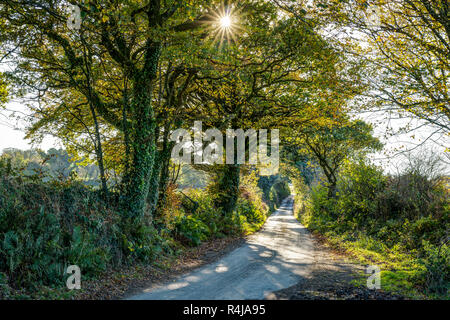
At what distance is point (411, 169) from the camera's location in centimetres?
1263

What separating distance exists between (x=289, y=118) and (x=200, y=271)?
37.2 feet

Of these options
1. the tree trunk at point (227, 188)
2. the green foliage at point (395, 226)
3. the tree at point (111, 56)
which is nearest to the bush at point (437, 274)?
the green foliage at point (395, 226)

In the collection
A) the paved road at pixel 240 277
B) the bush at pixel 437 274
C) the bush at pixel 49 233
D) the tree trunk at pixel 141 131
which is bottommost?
the paved road at pixel 240 277

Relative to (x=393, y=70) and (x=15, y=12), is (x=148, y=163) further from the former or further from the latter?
(x=393, y=70)

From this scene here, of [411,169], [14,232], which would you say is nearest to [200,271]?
[14,232]

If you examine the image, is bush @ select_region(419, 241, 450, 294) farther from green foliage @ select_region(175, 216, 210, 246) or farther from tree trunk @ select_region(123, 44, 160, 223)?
tree trunk @ select_region(123, 44, 160, 223)

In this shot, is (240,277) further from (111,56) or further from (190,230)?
(111,56)

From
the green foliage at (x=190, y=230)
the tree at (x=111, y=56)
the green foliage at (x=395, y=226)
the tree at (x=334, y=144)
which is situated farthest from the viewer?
the tree at (x=334, y=144)

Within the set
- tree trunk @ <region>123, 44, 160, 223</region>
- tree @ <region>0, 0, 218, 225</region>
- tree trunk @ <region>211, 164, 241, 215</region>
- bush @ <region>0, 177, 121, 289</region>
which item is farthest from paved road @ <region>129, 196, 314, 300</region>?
tree trunk @ <region>211, 164, 241, 215</region>

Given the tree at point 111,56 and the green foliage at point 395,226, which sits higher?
the tree at point 111,56

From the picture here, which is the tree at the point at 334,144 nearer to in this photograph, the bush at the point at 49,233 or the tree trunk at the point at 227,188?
the tree trunk at the point at 227,188

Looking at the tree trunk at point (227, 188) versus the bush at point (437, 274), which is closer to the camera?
the bush at point (437, 274)

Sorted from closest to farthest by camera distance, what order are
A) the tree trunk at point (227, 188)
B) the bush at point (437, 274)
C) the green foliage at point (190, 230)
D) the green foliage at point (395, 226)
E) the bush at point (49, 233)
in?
the bush at point (49, 233), the bush at point (437, 274), the green foliage at point (395, 226), the green foliage at point (190, 230), the tree trunk at point (227, 188)
